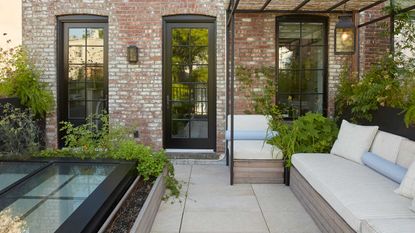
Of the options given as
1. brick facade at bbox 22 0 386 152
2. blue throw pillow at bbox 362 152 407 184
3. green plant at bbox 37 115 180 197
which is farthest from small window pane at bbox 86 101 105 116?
blue throw pillow at bbox 362 152 407 184

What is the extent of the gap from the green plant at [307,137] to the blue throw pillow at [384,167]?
1075mm

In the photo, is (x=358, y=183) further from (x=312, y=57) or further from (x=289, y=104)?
(x=312, y=57)

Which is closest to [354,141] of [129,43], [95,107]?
[129,43]

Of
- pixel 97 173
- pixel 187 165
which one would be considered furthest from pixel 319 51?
pixel 97 173

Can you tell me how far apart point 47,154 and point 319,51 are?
178 inches

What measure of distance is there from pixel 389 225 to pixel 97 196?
207 centimetres

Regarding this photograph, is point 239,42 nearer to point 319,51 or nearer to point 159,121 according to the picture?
point 319,51

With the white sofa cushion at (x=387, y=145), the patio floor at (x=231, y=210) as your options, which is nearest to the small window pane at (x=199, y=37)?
the patio floor at (x=231, y=210)

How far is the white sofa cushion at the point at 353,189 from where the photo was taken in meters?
2.75

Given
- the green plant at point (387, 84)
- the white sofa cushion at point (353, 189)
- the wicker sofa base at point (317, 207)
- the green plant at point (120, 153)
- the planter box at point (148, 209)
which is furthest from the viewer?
the green plant at point (387, 84)

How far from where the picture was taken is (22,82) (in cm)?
648

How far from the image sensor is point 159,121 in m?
6.84

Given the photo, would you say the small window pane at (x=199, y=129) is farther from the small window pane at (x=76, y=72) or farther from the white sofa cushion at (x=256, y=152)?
the small window pane at (x=76, y=72)

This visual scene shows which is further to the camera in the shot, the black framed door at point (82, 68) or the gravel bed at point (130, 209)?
the black framed door at point (82, 68)
